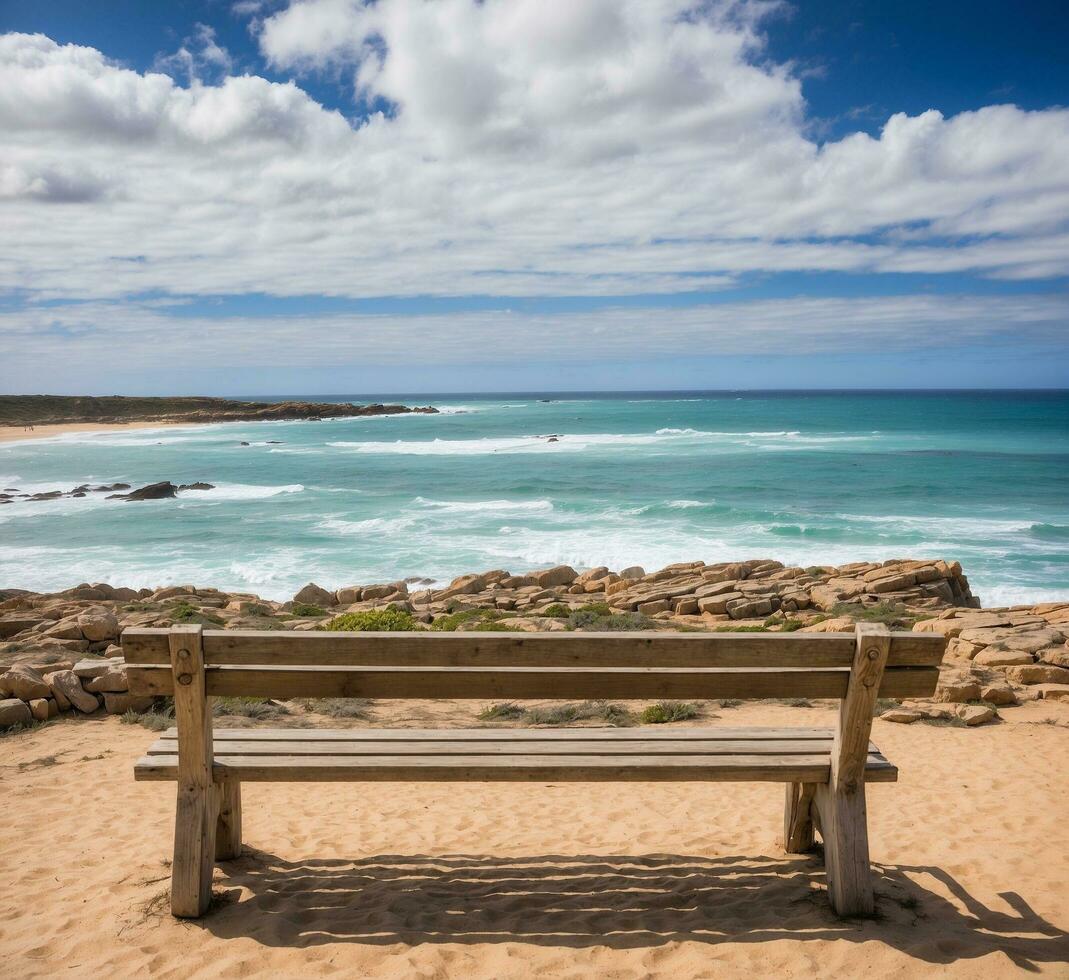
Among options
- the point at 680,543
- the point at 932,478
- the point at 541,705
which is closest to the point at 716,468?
the point at 932,478

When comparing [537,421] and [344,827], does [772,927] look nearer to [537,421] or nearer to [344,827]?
[344,827]

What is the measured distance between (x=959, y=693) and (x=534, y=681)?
695 cm

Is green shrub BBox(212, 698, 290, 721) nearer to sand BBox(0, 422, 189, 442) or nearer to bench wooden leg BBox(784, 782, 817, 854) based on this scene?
bench wooden leg BBox(784, 782, 817, 854)

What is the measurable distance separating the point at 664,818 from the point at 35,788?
446 cm

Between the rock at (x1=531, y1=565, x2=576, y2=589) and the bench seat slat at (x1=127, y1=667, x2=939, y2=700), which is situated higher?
the bench seat slat at (x1=127, y1=667, x2=939, y2=700)

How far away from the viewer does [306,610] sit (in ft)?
49.6

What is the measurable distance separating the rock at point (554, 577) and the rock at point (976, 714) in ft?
38.4

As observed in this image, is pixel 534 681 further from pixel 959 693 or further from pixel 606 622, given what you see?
pixel 606 622

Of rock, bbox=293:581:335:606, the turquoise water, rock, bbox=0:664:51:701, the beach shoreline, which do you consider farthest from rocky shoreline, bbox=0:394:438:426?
rock, bbox=0:664:51:701

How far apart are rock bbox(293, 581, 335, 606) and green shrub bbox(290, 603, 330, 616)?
3.32ft

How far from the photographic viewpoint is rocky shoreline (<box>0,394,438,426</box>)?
84.8m

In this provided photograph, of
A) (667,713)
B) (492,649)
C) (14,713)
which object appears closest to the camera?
(492,649)

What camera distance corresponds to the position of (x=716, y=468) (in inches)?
1730

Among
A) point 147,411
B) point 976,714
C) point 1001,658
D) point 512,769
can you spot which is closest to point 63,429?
point 147,411
